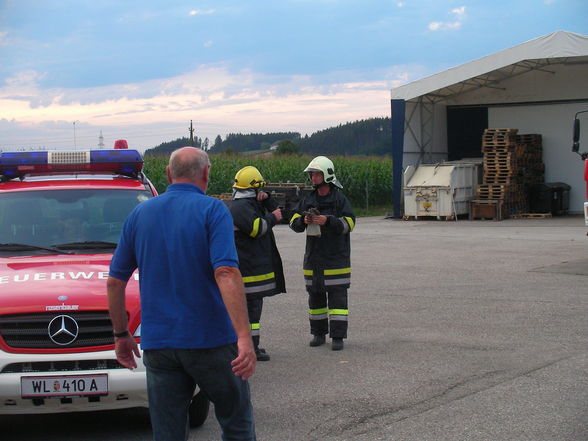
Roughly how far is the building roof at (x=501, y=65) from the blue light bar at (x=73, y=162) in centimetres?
2144

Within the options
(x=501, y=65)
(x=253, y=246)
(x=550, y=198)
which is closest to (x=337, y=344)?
(x=253, y=246)

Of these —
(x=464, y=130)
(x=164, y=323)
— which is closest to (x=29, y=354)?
(x=164, y=323)

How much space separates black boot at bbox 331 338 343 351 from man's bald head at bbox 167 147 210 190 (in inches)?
191

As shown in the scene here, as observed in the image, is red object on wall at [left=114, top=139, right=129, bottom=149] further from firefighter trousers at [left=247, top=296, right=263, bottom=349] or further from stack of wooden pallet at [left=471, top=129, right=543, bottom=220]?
stack of wooden pallet at [left=471, top=129, right=543, bottom=220]

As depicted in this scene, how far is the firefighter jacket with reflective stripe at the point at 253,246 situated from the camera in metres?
8.28

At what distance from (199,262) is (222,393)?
1.99 feet

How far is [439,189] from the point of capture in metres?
29.8

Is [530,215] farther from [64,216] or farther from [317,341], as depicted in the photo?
[64,216]

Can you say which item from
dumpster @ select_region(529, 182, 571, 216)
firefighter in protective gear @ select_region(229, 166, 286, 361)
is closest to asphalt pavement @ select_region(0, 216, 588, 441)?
firefighter in protective gear @ select_region(229, 166, 286, 361)

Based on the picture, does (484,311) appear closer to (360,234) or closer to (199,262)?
(199,262)

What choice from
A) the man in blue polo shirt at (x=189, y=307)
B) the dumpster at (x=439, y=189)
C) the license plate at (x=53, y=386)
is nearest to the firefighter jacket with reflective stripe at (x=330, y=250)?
the license plate at (x=53, y=386)

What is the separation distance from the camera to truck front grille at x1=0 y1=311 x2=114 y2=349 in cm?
566

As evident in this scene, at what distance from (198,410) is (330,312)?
3017 mm

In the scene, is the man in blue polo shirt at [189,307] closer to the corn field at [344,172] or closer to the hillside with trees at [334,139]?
A: the corn field at [344,172]
